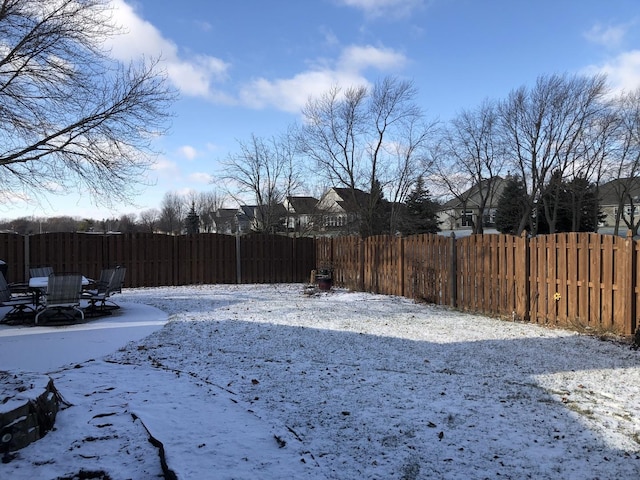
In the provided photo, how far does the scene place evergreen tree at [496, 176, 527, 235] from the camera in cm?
3638

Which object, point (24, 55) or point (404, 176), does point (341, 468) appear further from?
point (404, 176)

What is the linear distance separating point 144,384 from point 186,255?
539 inches

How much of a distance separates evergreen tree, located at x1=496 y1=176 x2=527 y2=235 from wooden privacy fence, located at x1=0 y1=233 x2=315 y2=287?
75.9 ft

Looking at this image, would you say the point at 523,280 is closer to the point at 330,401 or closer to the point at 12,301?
the point at 330,401

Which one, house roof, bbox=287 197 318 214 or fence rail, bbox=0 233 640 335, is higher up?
house roof, bbox=287 197 318 214

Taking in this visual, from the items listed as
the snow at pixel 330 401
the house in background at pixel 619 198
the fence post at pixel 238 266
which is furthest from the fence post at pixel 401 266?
the house in background at pixel 619 198

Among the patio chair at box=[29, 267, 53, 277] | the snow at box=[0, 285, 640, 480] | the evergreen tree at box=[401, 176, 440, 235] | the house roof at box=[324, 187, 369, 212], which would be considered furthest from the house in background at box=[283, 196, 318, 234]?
the snow at box=[0, 285, 640, 480]

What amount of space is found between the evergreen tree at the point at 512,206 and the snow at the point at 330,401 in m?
30.4

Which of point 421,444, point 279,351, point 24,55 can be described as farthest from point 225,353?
point 24,55

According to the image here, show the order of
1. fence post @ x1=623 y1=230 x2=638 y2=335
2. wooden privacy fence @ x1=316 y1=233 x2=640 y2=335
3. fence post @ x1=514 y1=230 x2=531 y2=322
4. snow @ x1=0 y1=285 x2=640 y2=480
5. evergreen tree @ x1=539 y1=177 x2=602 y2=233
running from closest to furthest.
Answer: snow @ x1=0 y1=285 x2=640 y2=480
fence post @ x1=623 y1=230 x2=638 y2=335
wooden privacy fence @ x1=316 y1=233 x2=640 y2=335
fence post @ x1=514 y1=230 x2=531 y2=322
evergreen tree @ x1=539 y1=177 x2=602 y2=233

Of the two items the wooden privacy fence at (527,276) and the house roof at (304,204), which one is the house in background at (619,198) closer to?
the house roof at (304,204)

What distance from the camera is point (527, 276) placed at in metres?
9.70

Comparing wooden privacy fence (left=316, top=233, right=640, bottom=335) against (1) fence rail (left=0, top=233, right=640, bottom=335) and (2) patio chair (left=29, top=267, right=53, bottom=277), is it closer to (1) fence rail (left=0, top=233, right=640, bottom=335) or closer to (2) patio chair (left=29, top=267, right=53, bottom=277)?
(1) fence rail (left=0, top=233, right=640, bottom=335)

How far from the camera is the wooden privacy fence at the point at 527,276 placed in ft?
26.3
